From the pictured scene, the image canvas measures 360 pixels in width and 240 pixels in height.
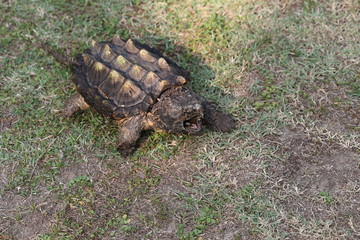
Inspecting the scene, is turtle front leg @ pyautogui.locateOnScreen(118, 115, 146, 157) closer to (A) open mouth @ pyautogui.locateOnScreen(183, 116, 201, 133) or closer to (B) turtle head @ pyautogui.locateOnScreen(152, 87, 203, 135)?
(B) turtle head @ pyautogui.locateOnScreen(152, 87, 203, 135)

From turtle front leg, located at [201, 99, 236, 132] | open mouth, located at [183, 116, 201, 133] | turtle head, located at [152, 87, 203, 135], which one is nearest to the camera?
turtle head, located at [152, 87, 203, 135]

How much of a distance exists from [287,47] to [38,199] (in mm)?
3263

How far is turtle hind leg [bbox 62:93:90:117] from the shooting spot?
432cm

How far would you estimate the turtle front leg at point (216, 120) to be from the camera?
13.3 feet

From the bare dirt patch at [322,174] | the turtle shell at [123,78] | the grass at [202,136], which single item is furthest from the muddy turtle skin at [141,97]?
the bare dirt patch at [322,174]

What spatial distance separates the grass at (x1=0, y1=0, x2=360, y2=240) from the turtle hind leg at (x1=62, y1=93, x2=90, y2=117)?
0.36 ft

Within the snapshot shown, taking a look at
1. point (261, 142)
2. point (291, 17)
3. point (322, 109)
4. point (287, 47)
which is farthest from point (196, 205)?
point (291, 17)

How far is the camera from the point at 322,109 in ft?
13.7

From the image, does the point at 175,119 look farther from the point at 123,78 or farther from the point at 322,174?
the point at 322,174

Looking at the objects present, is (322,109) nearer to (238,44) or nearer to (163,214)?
(238,44)

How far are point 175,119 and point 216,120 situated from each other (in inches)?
19.0

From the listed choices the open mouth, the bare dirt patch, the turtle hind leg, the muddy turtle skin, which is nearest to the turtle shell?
the muddy turtle skin

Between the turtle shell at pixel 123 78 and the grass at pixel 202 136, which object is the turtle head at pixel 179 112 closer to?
the turtle shell at pixel 123 78

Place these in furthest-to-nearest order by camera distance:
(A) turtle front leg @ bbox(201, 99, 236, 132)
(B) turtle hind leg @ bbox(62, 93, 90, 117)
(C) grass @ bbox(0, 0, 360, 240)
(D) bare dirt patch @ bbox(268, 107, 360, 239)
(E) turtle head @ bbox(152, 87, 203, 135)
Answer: (B) turtle hind leg @ bbox(62, 93, 90, 117)
(A) turtle front leg @ bbox(201, 99, 236, 132)
(E) turtle head @ bbox(152, 87, 203, 135)
(C) grass @ bbox(0, 0, 360, 240)
(D) bare dirt patch @ bbox(268, 107, 360, 239)
